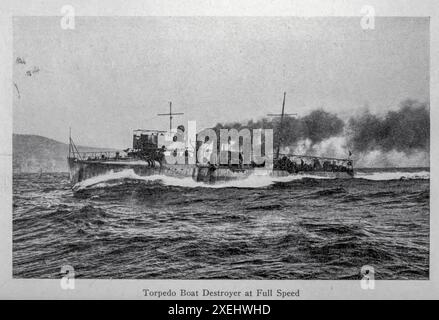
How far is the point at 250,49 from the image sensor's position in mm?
4602

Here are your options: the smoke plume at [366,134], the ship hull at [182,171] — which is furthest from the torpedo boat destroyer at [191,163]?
the smoke plume at [366,134]

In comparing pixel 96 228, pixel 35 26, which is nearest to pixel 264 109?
pixel 96 228

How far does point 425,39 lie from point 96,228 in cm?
424

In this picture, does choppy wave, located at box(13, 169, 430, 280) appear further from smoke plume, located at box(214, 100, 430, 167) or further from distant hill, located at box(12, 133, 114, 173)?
smoke plume, located at box(214, 100, 430, 167)

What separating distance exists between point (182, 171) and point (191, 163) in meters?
0.15

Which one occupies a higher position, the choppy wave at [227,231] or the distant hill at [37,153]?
the distant hill at [37,153]

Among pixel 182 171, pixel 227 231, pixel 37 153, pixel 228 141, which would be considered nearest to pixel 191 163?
pixel 182 171

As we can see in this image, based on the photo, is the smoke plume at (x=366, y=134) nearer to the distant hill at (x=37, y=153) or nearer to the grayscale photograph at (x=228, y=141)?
the grayscale photograph at (x=228, y=141)

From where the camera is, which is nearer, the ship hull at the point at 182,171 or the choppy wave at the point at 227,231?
the choppy wave at the point at 227,231

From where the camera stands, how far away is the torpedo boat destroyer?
15.3ft

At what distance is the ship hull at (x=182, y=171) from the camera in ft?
15.4

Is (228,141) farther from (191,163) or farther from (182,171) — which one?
(182,171)

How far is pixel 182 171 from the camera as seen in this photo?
4.78 meters

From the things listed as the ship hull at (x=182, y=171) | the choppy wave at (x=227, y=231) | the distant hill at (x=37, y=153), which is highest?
the distant hill at (x=37, y=153)
